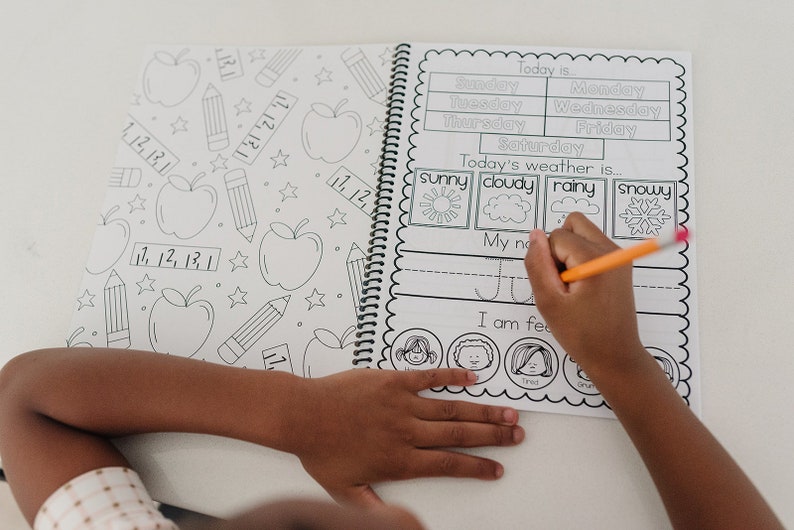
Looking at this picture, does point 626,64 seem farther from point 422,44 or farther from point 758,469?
point 758,469

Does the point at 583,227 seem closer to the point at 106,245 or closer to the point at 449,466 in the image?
the point at 449,466

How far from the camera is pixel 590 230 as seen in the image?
0.59m

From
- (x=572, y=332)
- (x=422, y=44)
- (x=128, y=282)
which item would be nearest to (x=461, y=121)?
(x=422, y=44)

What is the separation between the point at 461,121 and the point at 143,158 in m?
0.35

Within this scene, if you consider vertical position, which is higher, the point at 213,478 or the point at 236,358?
the point at 236,358

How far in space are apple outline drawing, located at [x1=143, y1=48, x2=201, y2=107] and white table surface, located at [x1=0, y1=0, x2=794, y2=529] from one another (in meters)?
0.03

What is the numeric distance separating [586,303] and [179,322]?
15.3 inches

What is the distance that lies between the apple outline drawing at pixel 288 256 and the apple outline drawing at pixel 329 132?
0.08 meters

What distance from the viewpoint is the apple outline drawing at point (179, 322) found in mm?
670

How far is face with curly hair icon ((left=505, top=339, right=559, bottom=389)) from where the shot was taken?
2.02 ft

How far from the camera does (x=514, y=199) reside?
68cm

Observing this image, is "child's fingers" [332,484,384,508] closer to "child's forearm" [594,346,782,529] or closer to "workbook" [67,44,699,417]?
"workbook" [67,44,699,417]

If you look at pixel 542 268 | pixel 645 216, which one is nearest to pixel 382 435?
pixel 542 268

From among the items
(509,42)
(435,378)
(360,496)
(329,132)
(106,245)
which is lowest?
(360,496)
